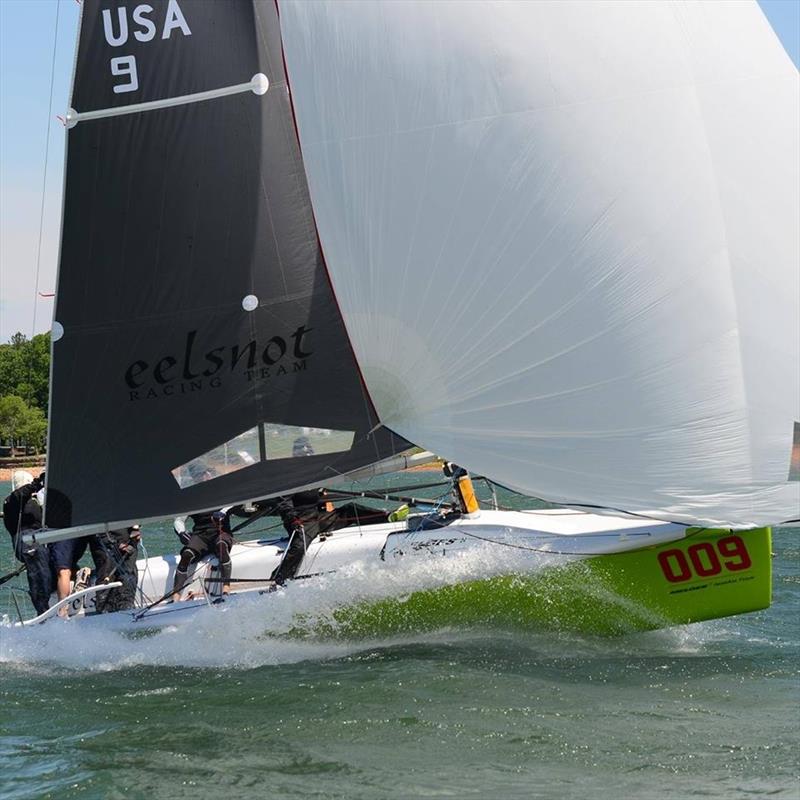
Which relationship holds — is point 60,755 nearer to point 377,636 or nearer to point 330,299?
point 377,636

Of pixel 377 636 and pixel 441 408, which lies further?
pixel 377 636

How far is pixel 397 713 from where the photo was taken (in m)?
8.26

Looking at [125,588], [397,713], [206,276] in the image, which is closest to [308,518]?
[125,588]

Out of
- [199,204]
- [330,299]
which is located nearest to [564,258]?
[330,299]

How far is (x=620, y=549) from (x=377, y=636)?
1955mm

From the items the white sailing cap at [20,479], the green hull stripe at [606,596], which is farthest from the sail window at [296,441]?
the white sailing cap at [20,479]

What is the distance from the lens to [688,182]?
8734 mm

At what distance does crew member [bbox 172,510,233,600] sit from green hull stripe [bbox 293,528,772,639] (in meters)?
0.84

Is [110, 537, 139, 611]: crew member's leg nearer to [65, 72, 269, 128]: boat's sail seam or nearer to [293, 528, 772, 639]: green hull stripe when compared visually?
[293, 528, 772, 639]: green hull stripe

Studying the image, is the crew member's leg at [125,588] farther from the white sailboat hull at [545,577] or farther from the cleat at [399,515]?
the cleat at [399,515]

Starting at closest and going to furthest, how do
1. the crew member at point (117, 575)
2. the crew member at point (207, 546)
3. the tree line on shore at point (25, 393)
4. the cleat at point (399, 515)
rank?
the crew member at point (207, 546)
the crew member at point (117, 575)
the cleat at point (399, 515)
the tree line on shore at point (25, 393)

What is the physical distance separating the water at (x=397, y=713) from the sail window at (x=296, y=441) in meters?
1.07

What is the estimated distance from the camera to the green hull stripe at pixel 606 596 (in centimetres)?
993

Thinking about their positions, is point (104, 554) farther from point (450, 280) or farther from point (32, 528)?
point (450, 280)
